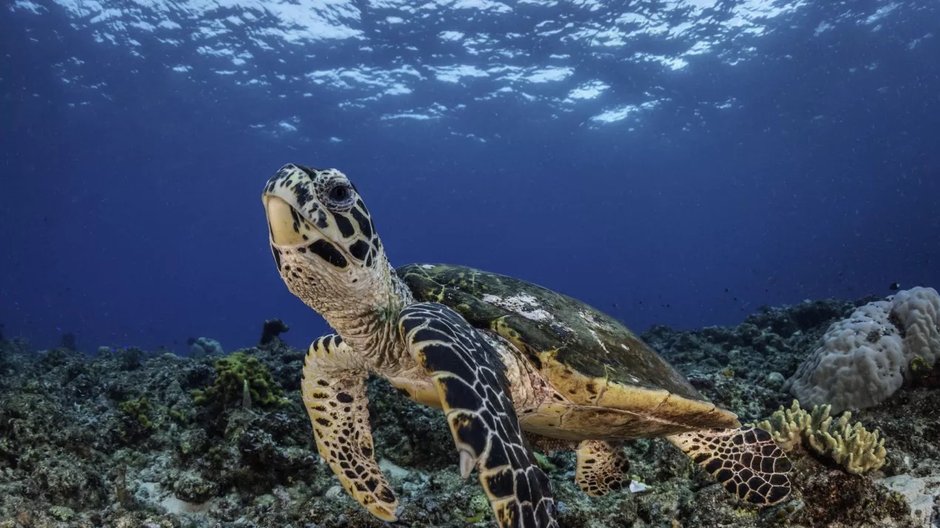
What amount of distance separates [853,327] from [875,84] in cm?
4115

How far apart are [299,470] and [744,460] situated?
3.79 m

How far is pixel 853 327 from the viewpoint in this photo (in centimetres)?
679

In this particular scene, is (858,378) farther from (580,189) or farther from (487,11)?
(580,189)

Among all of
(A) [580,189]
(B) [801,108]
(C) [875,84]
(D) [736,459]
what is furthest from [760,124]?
(D) [736,459]

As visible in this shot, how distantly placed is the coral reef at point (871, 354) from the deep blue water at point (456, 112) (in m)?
20.4

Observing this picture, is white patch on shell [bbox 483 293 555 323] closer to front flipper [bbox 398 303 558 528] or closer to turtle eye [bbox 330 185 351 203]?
front flipper [bbox 398 303 558 528]

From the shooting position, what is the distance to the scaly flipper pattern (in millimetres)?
4371

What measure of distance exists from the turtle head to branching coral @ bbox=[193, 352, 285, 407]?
11.5 ft

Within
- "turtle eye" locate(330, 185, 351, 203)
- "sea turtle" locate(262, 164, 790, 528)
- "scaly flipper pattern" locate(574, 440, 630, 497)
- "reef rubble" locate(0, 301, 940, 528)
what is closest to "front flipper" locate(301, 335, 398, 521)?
"sea turtle" locate(262, 164, 790, 528)

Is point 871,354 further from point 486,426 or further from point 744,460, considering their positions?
point 486,426

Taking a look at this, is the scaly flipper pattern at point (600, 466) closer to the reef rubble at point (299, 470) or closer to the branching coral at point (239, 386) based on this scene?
the reef rubble at point (299, 470)

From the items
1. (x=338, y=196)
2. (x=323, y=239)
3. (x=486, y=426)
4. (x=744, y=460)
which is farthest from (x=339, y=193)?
(x=744, y=460)

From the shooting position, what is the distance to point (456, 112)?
3588 centimetres

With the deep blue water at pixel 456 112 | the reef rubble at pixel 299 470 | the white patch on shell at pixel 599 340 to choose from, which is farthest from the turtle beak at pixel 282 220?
the deep blue water at pixel 456 112
